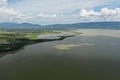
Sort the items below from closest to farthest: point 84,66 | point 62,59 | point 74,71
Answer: point 74,71, point 84,66, point 62,59

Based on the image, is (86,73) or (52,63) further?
(52,63)

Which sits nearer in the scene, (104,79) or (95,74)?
(104,79)

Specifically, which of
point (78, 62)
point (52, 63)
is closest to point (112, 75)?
point (78, 62)

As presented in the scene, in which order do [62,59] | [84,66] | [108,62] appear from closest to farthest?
[84,66] < [108,62] < [62,59]

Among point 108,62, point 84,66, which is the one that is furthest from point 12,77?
point 108,62

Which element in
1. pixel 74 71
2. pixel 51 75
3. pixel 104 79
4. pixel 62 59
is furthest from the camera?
pixel 62 59

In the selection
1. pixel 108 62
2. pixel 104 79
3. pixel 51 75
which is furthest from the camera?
pixel 108 62

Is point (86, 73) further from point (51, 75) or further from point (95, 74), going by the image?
point (51, 75)

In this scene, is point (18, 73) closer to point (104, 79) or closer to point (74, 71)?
point (74, 71)

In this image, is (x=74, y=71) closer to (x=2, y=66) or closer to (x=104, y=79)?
(x=104, y=79)
